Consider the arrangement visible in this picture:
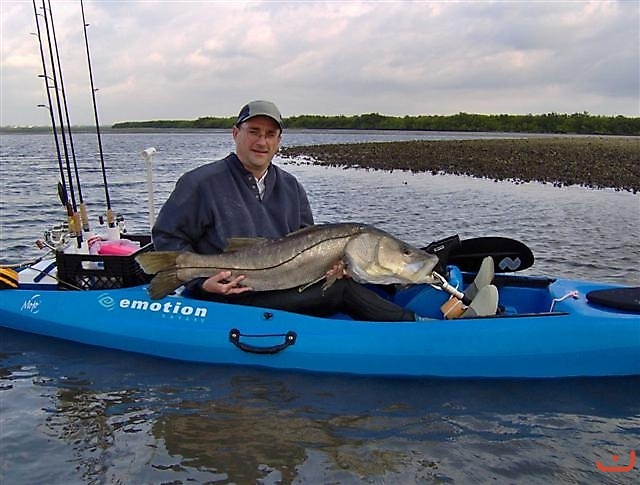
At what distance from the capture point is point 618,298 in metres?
5.90

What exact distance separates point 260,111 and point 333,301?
1867mm

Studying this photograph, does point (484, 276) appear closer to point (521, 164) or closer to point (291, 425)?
point (291, 425)

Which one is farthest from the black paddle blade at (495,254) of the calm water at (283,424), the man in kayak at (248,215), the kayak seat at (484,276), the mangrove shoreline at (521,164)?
the mangrove shoreline at (521,164)

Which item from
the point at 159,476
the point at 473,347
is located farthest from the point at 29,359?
the point at 473,347

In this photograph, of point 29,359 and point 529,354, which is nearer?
point 529,354

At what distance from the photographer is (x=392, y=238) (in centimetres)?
518

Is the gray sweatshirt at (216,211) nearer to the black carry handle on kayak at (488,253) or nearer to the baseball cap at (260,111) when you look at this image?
the baseball cap at (260,111)

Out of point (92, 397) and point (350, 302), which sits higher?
point (350, 302)

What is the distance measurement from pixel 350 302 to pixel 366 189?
1910 cm

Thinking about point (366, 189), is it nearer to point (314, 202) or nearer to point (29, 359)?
point (314, 202)

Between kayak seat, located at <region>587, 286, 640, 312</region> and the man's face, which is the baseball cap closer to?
the man's face

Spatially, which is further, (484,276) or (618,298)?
(484,276)

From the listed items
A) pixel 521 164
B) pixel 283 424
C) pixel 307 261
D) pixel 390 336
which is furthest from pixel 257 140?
pixel 521 164

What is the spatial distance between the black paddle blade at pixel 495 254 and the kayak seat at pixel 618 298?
956mm
